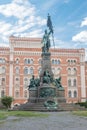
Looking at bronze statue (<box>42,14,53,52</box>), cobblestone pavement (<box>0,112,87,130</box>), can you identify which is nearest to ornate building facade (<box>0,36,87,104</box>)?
bronze statue (<box>42,14,53,52</box>)

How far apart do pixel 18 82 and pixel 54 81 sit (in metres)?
43.4

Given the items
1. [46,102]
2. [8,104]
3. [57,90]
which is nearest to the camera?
[46,102]

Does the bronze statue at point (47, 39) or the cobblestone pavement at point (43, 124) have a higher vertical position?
the bronze statue at point (47, 39)

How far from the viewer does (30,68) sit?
284ft

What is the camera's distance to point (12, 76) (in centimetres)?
8475

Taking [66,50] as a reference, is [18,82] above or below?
below

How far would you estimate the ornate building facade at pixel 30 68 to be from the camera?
8450cm

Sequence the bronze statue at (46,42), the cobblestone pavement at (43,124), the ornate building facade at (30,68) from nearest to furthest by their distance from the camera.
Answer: the cobblestone pavement at (43,124) < the bronze statue at (46,42) < the ornate building facade at (30,68)

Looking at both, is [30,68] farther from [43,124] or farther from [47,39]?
[43,124]

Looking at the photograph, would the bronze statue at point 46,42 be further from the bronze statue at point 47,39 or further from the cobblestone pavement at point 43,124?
the cobblestone pavement at point 43,124

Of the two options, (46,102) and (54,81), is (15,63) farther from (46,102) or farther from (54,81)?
(46,102)

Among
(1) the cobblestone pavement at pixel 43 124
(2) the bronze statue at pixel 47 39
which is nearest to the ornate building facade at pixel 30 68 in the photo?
(2) the bronze statue at pixel 47 39

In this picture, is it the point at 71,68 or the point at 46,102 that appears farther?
the point at 71,68

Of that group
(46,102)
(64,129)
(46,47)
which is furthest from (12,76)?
(64,129)
